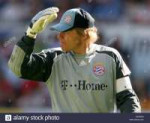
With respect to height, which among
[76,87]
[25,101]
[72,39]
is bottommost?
[25,101]

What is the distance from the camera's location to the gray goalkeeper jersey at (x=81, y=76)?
4574 mm

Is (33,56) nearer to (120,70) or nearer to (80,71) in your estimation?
(80,71)

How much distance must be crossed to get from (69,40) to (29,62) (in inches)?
12.4

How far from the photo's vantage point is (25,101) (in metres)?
7.80

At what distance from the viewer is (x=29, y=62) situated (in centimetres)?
448

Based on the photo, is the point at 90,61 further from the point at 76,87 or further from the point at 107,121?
the point at 107,121

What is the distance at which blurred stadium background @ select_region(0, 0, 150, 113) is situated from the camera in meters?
7.71

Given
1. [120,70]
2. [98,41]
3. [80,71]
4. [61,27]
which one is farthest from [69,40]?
[98,41]

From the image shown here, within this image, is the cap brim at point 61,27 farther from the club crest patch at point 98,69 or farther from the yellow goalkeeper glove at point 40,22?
the club crest patch at point 98,69

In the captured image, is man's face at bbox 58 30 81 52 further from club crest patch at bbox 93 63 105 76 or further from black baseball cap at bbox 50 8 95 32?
club crest patch at bbox 93 63 105 76

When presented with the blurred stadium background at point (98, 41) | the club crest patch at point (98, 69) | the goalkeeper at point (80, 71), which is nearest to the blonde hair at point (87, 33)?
the goalkeeper at point (80, 71)

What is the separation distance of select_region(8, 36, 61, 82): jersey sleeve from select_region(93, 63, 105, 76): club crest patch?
28 cm

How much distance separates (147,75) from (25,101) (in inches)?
55.5

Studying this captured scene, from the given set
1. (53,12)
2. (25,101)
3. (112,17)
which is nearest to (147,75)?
(112,17)
